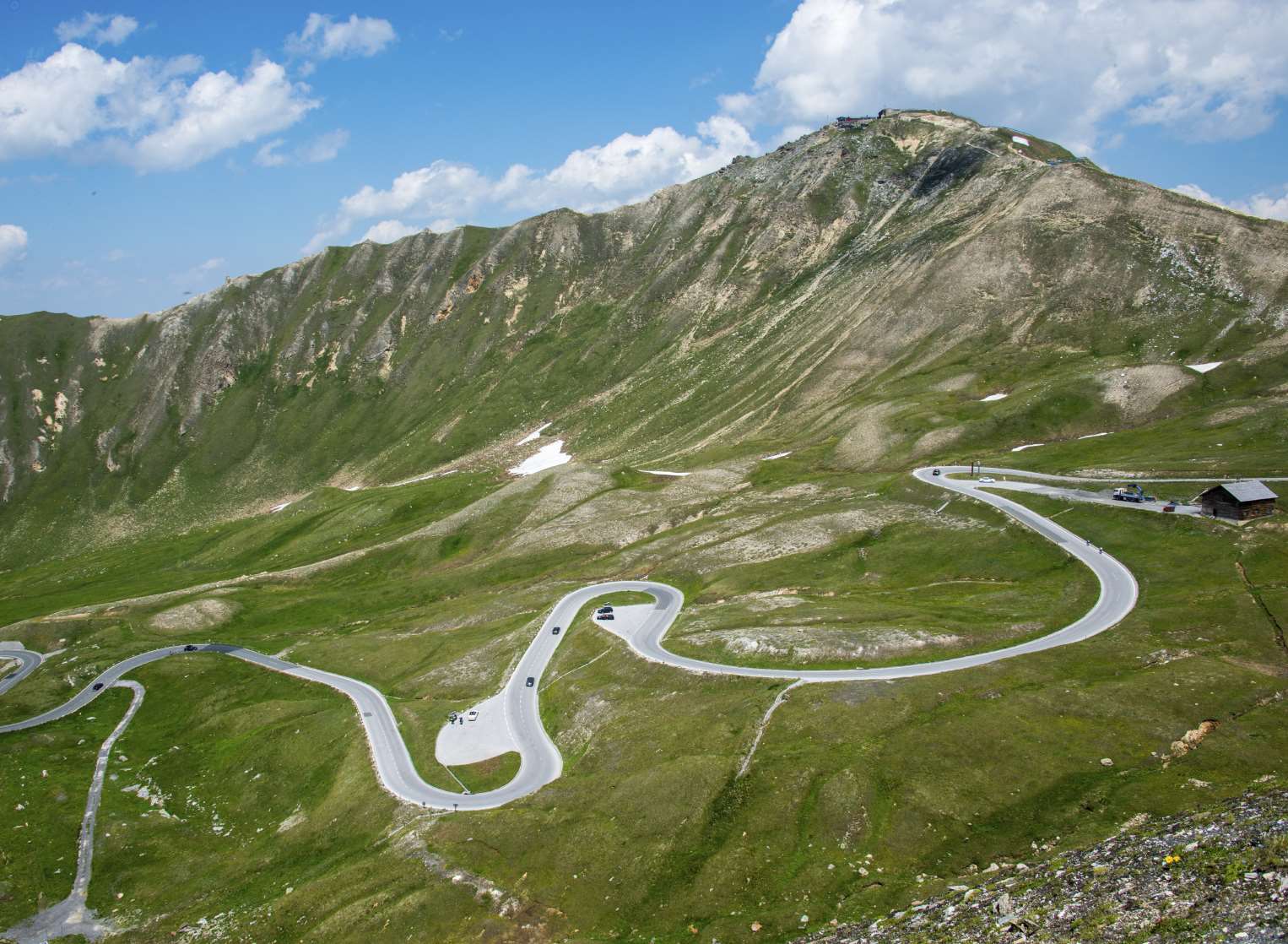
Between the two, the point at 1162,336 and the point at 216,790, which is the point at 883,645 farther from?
the point at 1162,336

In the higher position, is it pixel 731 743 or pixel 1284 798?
pixel 1284 798

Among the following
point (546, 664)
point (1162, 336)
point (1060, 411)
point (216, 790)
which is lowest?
point (216, 790)

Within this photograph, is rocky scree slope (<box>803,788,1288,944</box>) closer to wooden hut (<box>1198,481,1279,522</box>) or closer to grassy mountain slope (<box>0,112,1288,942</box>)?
grassy mountain slope (<box>0,112,1288,942</box>)

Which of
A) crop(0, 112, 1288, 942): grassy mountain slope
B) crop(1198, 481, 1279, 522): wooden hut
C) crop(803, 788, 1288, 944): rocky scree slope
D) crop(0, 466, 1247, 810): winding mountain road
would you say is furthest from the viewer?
crop(1198, 481, 1279, 522): wooden hut

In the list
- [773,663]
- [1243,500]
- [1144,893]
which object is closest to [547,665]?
[773,663]

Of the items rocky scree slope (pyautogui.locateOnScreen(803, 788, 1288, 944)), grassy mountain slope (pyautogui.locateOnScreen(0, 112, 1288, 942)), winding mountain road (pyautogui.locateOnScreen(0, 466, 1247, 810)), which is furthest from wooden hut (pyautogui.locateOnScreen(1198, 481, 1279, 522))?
rocky scree slope (pyautogui.locateOnScreen(803, 788, 1288, 944))

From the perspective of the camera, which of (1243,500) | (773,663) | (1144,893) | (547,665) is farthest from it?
(547,665)

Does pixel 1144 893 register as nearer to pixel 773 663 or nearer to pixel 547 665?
pixel 773 663

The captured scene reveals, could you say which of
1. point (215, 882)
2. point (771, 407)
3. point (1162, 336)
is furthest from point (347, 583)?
point (1162, 336)

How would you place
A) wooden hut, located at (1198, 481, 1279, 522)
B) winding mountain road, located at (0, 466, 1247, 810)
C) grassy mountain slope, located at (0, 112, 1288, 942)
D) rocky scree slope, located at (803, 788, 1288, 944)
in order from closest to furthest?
rocky scree slope, located at (803, 788, 1288, 944) < grassy mountain slope, located at (0, 112, 1288, 942) < winding mountain road, located at (0, 466, 1247, 810) < wooden hut, located at (1198, 481, 1279, 522)
